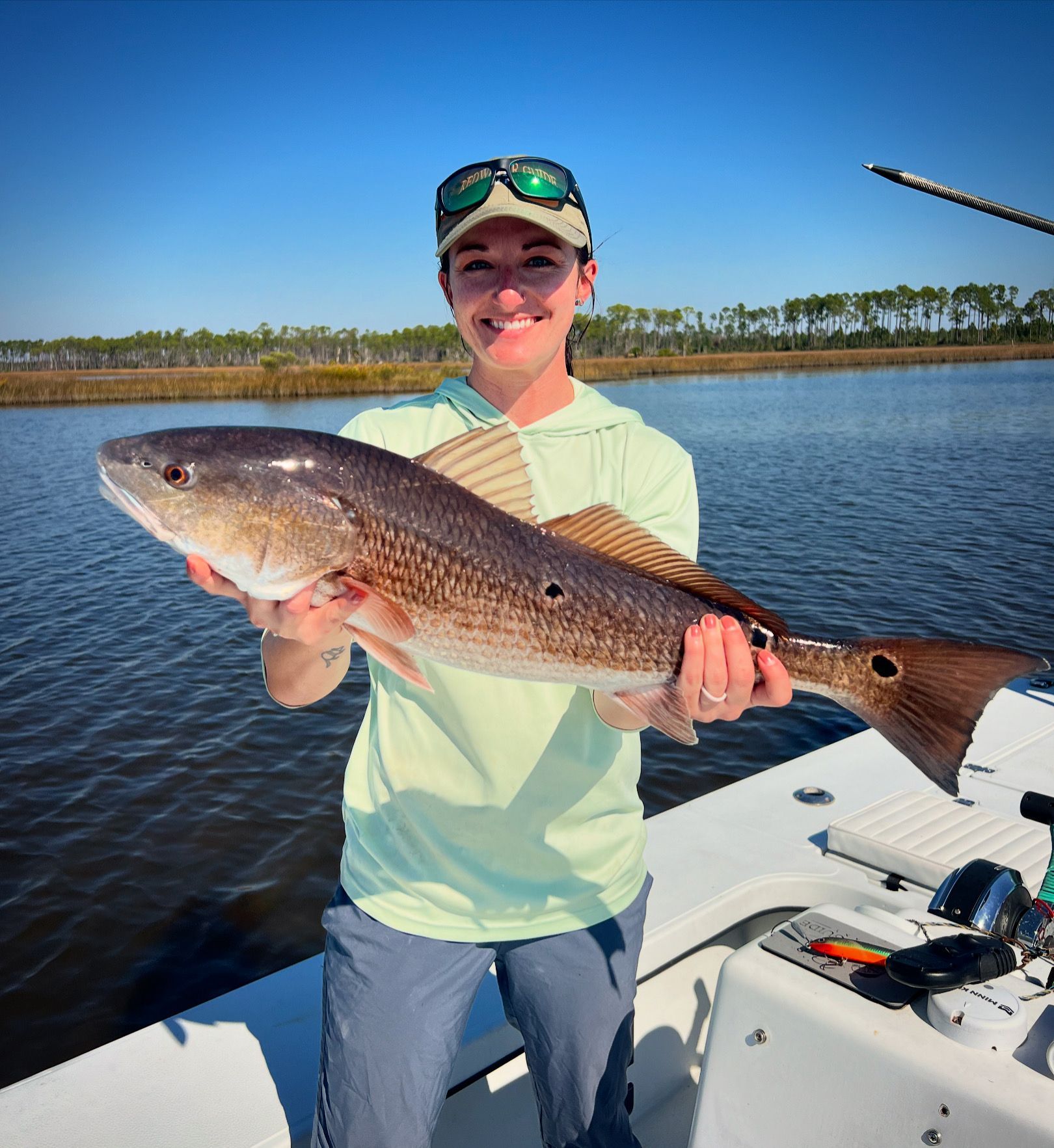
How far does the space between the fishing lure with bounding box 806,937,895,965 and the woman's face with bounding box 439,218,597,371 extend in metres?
2.11

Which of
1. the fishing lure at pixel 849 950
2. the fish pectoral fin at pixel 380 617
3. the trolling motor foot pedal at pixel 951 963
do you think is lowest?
the fishing lure at pixel 849 950

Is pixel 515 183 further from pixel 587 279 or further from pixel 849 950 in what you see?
pixel 849 950

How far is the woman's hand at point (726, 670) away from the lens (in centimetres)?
252

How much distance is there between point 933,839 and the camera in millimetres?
4199

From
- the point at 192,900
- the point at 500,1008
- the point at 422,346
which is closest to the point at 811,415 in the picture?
the point at 192,900

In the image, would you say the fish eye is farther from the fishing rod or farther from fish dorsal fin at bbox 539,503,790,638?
the fishing rod

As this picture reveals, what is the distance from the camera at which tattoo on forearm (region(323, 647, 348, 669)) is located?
276 cm

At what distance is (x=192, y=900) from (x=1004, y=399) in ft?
164

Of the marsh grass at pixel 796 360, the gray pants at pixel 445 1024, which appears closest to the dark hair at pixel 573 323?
the gray pants at pixel 445 1024

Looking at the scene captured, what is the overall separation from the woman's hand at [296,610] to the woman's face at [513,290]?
94 centimetres

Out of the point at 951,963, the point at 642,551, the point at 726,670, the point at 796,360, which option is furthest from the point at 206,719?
the point at 796,360

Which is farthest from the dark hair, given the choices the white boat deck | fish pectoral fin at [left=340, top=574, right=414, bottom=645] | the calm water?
the calm water

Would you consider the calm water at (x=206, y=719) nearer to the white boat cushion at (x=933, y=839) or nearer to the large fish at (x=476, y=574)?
the white boat cushion at (x=933, y=839)

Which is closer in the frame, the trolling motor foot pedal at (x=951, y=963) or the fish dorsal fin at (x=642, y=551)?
the trolling motor foot pedal at (x=951, y=963)
